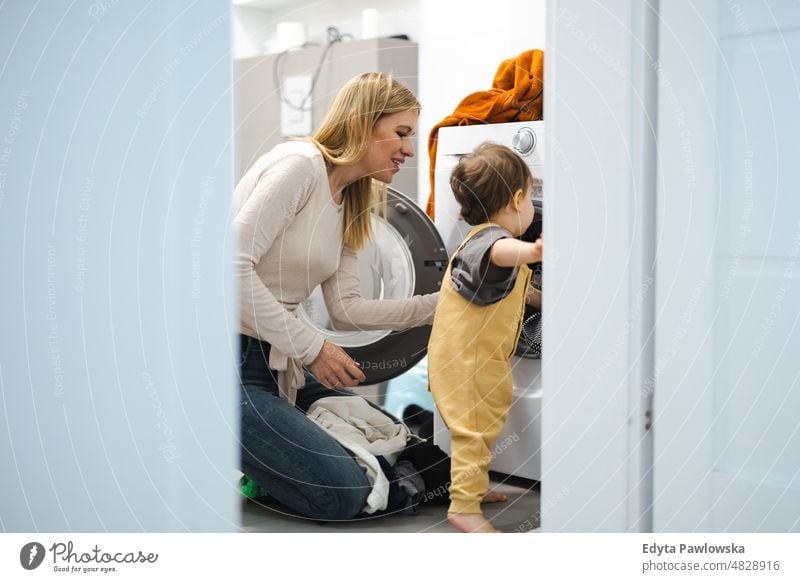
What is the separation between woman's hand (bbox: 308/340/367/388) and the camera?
53.4 inches

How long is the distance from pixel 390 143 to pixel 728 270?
649 mm

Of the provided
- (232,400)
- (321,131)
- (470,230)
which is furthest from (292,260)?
(232,400)

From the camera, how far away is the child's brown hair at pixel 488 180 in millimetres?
1387

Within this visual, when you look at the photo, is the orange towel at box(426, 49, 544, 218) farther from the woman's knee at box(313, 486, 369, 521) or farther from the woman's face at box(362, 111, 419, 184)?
the woman's knee at box(313, 486, 369, 521)

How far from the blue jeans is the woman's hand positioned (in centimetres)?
12

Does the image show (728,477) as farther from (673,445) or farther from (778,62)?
(778,62)

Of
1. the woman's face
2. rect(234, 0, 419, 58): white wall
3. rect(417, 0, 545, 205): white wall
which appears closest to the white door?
the woman's face

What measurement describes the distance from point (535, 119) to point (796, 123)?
694 millimetres

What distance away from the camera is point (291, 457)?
1417 mm

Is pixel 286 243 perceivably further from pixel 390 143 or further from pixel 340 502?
pixel 340 502

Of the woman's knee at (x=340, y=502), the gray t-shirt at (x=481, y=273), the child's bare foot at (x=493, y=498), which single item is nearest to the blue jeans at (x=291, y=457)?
the woman's knee at (x=340, y=502)

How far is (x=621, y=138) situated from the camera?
2.82 feet
